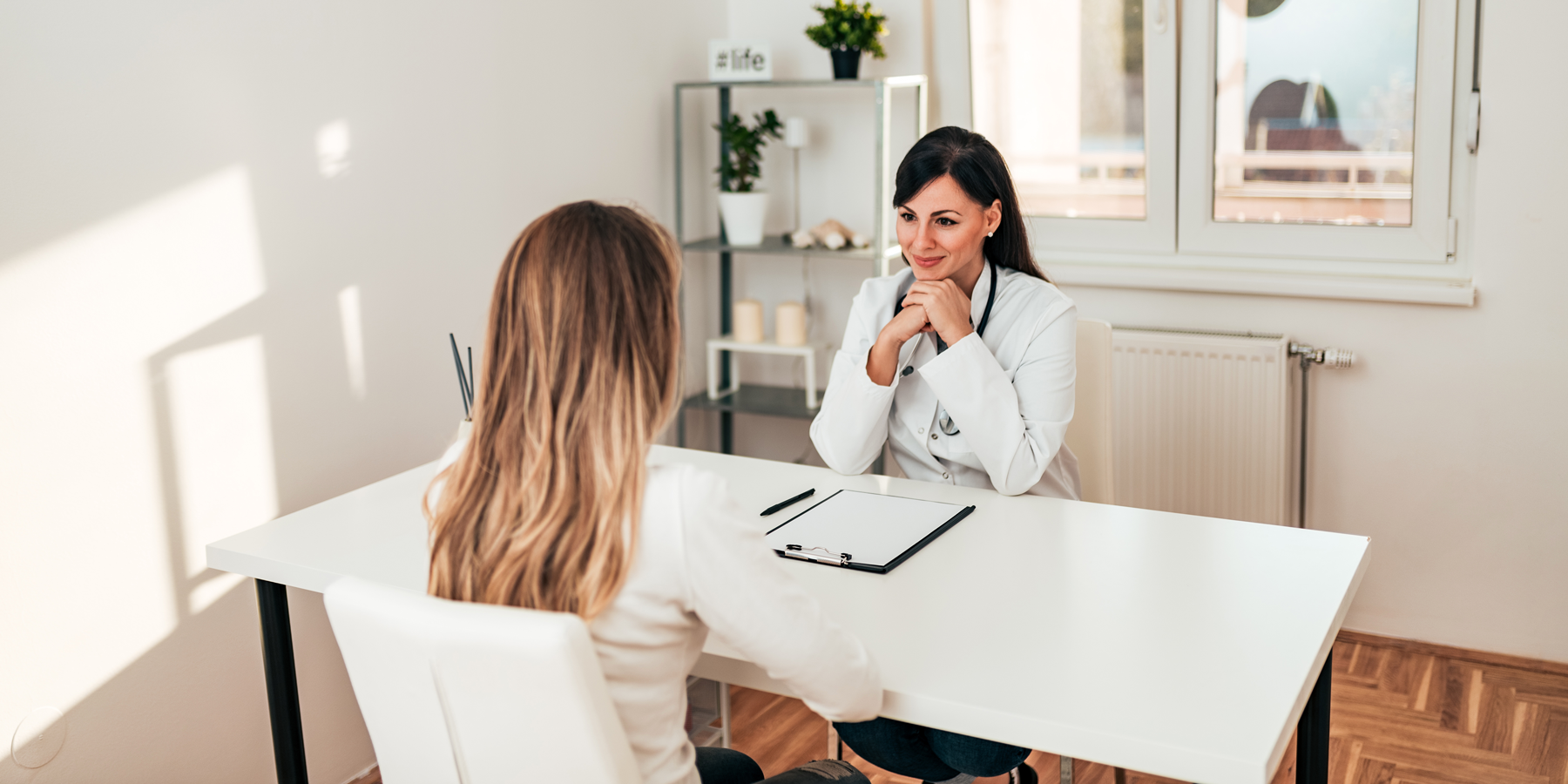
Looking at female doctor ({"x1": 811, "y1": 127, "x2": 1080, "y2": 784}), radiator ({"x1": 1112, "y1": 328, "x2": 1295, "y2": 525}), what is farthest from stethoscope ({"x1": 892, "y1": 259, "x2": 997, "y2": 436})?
radiator ({"x1": 1112, "y1": 328, "x2": 1295, "y2": 525})

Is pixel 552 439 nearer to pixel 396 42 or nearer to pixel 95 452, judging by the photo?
pixel 95 452

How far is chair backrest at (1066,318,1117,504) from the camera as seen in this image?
6.74 feet

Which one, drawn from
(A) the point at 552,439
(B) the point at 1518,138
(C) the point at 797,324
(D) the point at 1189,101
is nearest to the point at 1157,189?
(D) the point at 1189,101

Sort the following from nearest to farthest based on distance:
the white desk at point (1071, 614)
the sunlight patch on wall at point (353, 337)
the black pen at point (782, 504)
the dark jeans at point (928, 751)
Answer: the white desk at point (1071, 614), the dark jeans at point (928, 751), the black pen at point (782, 504), the sunlight patch on wall at point (353, 337)

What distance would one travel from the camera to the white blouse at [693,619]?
3.16ft

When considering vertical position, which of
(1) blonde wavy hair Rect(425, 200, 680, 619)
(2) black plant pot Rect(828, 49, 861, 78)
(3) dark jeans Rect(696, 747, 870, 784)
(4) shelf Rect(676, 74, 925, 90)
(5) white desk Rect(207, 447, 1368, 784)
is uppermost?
(2) black plant pot Rect(828, 49, 861, 78)

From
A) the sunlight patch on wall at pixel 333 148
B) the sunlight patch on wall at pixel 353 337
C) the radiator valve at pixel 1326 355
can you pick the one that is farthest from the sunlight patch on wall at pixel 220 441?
the radiator valve at pixel 1326 355

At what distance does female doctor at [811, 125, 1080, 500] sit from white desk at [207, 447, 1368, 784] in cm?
11

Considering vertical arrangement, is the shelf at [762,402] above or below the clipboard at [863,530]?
below

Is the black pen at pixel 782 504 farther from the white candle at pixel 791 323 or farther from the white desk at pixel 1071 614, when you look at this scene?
the white candle at pixel 791 323

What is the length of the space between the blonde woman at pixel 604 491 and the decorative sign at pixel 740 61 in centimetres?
210

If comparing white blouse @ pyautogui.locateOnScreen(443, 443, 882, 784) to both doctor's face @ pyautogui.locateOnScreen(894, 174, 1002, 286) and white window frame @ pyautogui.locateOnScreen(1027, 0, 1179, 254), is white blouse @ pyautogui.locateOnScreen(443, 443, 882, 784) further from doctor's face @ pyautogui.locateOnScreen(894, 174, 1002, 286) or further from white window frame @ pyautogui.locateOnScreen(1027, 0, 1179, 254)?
white window frame @ pyautogui.locateOnScreen(1027, 0, 1179, 254)

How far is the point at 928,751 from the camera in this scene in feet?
5.37

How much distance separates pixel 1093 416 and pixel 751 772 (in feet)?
3.28
